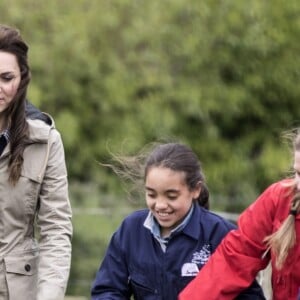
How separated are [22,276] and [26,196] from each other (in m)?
0.32

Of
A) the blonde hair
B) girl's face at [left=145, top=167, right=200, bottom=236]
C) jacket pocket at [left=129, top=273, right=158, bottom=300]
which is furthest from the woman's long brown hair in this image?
the blonde hair

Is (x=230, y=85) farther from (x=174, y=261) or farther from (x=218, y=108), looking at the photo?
(x=174, y=261)

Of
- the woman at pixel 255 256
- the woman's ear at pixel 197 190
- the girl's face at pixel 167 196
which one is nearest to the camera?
the woman at pixel 255 256

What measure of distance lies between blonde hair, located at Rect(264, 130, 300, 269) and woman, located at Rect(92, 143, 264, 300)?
0.90 feet

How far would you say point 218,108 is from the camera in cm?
1534

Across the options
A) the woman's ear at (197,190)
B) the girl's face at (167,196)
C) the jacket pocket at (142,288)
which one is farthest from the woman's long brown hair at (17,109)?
the woman's ear at (197,190)

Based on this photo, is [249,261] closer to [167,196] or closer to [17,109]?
[167,196]

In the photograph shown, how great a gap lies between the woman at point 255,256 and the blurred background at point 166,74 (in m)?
9.30

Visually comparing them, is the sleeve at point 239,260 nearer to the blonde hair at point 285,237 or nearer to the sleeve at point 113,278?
the blonde hair at point 285,237

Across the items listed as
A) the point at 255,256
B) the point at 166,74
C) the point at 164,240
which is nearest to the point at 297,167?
the point at 255,256

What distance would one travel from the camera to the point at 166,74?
49.9 ft

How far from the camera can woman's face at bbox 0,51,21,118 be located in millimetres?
5375

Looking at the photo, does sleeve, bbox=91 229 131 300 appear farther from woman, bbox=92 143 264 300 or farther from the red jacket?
the red jacket

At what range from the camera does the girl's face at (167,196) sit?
5.54 meters
